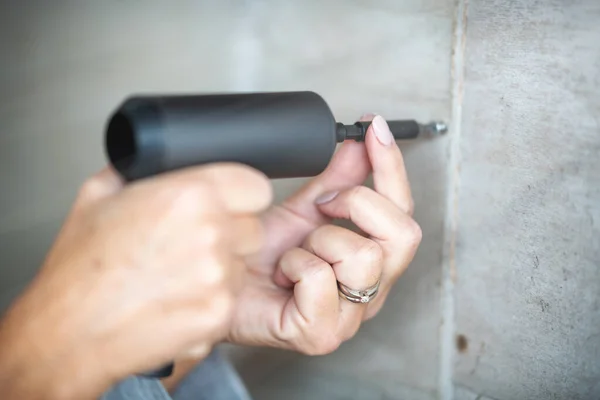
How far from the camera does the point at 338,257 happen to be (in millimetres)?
634

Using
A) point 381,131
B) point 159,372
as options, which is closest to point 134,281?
point 159,372

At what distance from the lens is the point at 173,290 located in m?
0.45

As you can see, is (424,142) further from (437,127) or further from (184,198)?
(184,198)

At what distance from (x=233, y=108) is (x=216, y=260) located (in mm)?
135

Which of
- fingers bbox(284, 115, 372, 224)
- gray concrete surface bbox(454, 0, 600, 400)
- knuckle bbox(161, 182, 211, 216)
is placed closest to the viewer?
knuckle bbox(161, 182, 211, 216)

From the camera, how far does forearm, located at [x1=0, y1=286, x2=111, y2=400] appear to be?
0.46 metres

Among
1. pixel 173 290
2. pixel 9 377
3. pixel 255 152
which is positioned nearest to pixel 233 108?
pixel 255 152

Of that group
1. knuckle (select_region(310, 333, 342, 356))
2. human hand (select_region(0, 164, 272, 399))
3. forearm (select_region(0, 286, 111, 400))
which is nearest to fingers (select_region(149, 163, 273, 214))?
human hand (select_region(0, 164, 272, 399))

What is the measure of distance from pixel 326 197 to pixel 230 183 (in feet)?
0.85

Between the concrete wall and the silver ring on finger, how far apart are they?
0.14 m

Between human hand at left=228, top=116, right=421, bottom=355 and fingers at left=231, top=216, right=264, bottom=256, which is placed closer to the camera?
fingers at left=231, top=216, right=264, bottom=256

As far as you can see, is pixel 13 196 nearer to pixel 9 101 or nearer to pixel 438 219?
pixel 9 101

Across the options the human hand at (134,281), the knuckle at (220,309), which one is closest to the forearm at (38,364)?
the human hand at (134,281)

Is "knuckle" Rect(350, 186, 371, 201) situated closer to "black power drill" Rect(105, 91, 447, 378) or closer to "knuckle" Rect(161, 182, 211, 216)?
"black power drill" Rect(105, 91, 447, 378)
